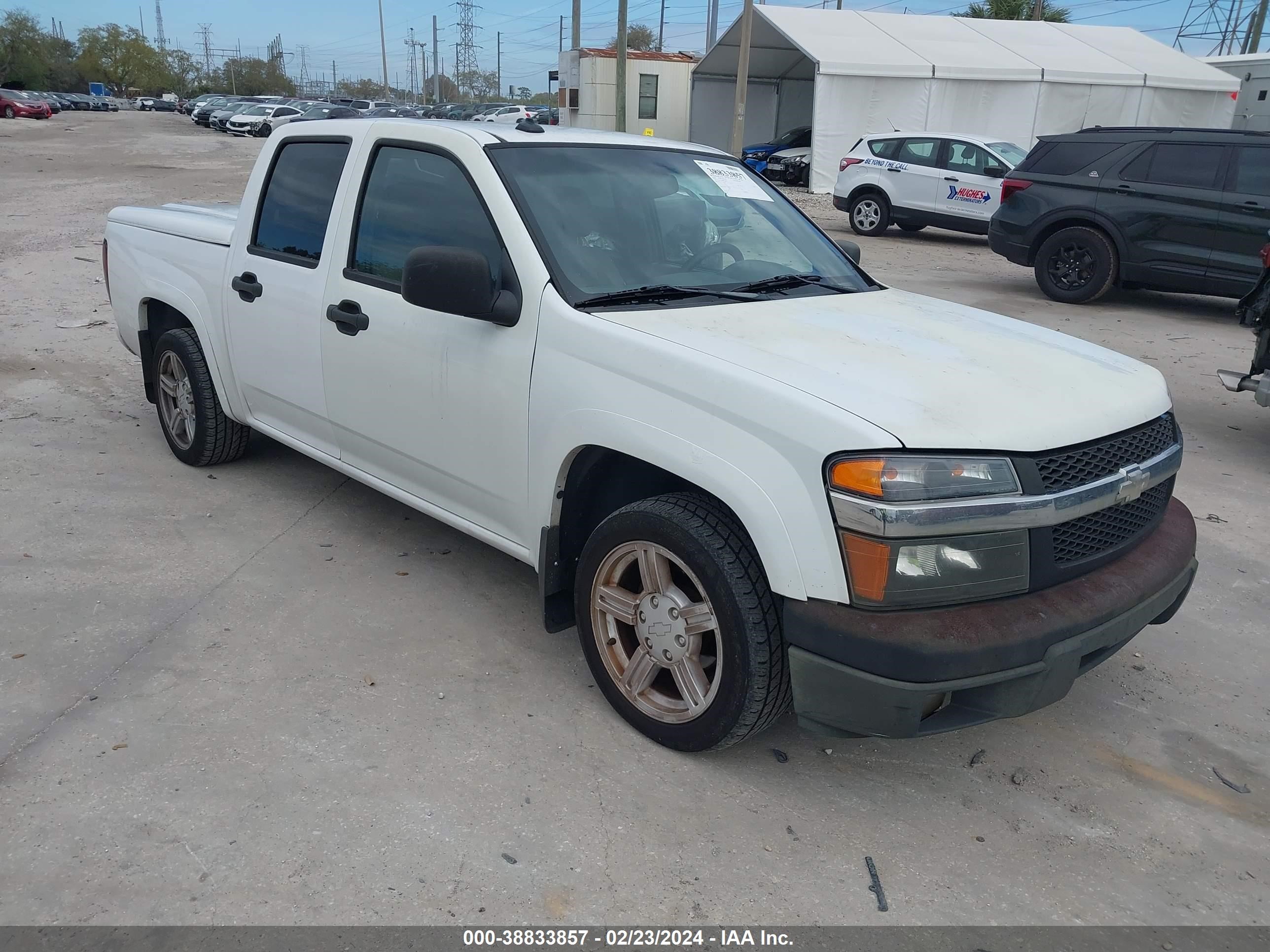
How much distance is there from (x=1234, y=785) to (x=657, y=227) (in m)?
2.61

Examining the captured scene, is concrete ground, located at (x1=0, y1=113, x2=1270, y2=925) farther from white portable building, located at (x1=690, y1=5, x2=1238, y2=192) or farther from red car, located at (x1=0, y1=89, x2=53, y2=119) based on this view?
red car, located at (x1=0, y1=89, x2=53, y2=119)

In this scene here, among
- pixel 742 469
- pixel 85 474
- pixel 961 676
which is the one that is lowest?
pixel 85 474

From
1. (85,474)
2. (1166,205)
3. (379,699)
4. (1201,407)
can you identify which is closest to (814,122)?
(1166,205)

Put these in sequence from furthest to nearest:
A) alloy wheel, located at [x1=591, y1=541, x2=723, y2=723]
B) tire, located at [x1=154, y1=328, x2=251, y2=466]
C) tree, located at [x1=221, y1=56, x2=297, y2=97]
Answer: tree, located at [x1=221, y1=56, x2=297, y2=97] < tire, located at [x1=154, y1=328, x2=251, y2=466] < alloy wheel, located at [x1=591, y1=541, x2=723, y2=723]

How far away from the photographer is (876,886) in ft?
8.32

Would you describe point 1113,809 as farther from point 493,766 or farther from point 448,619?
point 448,619

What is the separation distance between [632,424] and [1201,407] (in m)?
6.07

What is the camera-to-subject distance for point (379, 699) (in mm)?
3252

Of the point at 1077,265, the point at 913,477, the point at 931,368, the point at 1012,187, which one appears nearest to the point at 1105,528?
the point at 931,368

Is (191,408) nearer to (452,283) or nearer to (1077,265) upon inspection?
(452,283)

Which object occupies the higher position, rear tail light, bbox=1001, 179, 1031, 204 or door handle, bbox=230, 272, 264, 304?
rear tail light, bbox=1001, 179, 1031, 204

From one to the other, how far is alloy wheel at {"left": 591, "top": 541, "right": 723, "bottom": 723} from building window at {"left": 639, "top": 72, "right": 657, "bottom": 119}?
3472cm

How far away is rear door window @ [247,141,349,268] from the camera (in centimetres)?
412

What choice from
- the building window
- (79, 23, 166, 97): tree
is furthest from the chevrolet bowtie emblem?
(79, 23, 166, 97): tree
